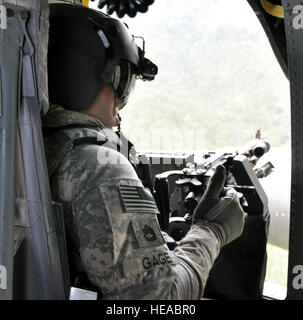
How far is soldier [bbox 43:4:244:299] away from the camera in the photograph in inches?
42.4

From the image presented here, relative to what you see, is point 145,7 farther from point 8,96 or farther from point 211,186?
point 8,96

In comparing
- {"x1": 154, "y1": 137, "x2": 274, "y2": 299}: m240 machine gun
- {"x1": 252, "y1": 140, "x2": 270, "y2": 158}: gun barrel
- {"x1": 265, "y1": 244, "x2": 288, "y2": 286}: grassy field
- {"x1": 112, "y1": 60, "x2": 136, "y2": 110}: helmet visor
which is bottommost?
{"x1": 265, "y1": 244, "x2": 288, "y2": 286}: grassy field

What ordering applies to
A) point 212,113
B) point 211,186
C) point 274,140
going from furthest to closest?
point 212,113 < point 274,140 < point 211,186

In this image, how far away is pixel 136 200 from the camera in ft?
3.74

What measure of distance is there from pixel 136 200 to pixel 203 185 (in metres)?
1.09

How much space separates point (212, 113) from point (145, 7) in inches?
810

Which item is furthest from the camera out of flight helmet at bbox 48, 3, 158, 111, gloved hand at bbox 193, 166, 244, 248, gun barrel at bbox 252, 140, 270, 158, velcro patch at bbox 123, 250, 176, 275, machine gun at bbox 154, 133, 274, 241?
gun barrel at bbox 252, 140, 270, 158

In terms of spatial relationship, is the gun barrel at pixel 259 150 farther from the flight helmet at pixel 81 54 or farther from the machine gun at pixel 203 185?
the flight helmet at pixel 81 54

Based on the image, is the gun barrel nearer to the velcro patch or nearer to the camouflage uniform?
the camouflage uniform

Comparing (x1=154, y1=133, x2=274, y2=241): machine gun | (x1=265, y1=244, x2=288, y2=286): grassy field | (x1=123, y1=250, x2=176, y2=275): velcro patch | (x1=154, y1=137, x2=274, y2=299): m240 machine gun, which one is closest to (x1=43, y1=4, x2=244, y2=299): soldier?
(x1=123, y1=250, x2=176, y2=275): velcro patch

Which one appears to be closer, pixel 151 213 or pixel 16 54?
pixel 16 54

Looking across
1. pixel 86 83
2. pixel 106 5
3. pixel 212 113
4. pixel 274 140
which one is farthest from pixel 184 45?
pixel 86 83

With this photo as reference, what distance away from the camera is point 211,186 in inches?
64.6

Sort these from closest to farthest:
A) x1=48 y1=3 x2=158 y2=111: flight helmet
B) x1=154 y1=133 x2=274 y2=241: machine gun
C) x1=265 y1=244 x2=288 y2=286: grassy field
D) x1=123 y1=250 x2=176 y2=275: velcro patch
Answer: x1=123 y1=250 x2=176 y2=275: velcro patch → x1=48 y1=3 x2=158 y2=111: flight helmet → x1=154 y1=133 x2=274 y2=241: machine gun → x1=265 y1=244 x2=288 y2=286: grassy field
